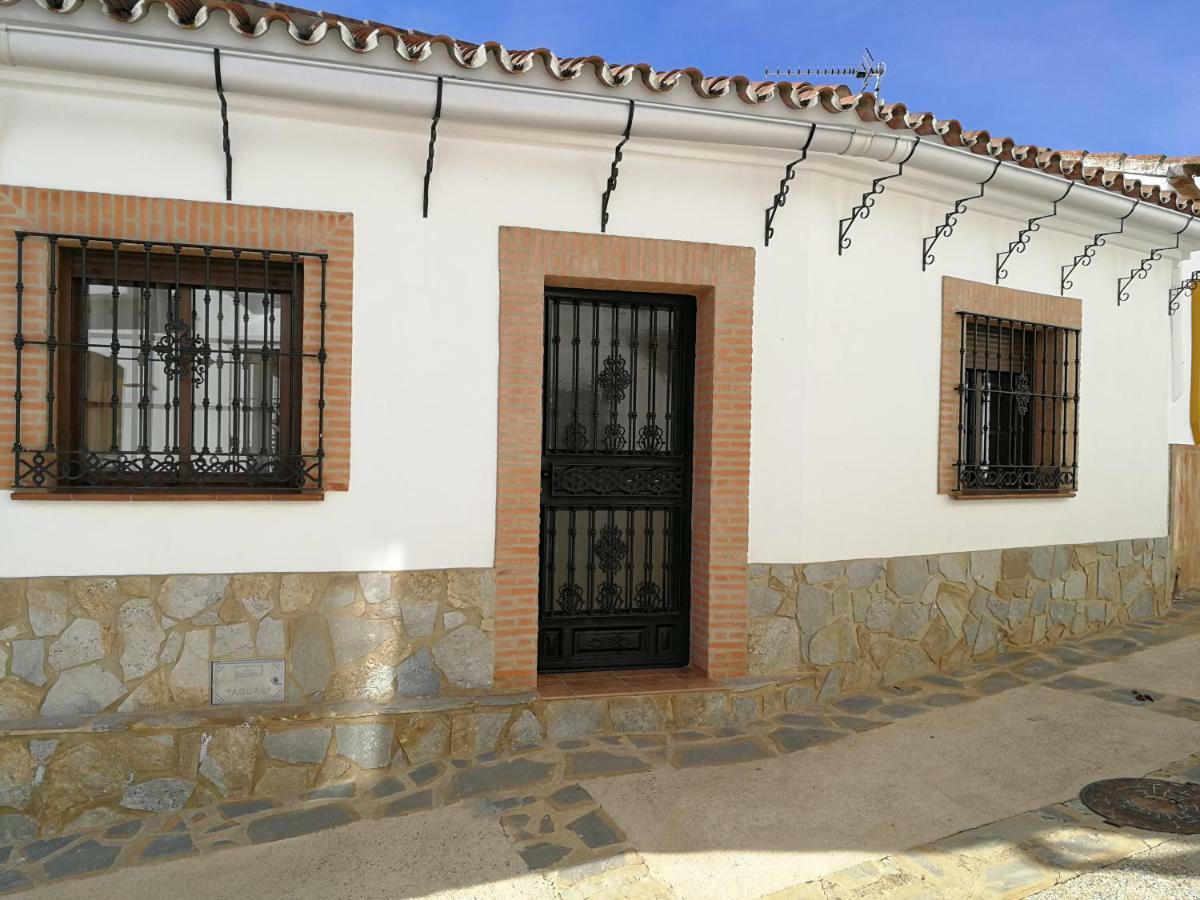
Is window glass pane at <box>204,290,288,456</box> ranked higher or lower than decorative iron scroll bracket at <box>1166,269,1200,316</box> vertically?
lower

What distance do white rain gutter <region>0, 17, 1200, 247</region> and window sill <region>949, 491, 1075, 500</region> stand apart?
1962mm

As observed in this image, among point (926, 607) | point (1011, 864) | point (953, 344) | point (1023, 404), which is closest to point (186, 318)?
point (1011, 864)

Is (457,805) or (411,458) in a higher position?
(411,458)

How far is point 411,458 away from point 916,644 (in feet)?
10.9

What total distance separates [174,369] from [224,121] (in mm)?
1168

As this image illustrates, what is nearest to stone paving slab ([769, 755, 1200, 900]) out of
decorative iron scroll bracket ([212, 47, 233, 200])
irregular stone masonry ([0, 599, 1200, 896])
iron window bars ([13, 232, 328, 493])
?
irregular stone masonry ([0, 599, 1200, 896])

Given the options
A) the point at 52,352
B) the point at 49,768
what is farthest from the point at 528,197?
the point at 49,768

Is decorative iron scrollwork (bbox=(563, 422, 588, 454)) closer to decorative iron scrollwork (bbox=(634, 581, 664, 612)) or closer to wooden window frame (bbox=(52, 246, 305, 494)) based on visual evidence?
decorative iron scrollwork (bbox=(634, 581, 664, 612))

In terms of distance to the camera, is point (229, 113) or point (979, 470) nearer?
point (229, 113)

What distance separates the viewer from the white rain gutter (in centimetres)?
326

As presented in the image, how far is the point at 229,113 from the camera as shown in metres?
3.72

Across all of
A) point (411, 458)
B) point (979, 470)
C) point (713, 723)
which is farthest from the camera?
point (979, 470)

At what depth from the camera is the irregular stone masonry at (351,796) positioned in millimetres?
3164

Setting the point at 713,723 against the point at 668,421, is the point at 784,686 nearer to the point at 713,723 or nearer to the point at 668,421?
the point at 713,723
